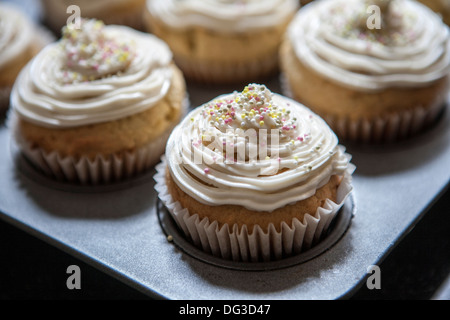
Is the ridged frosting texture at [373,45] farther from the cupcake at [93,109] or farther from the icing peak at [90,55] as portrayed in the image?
the icing peak at [90,55]

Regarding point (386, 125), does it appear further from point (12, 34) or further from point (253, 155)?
point (12, 34)

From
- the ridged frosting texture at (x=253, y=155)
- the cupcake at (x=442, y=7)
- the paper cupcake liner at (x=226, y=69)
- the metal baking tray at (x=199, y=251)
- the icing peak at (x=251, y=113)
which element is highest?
the cupcake at (x=442, y=7)

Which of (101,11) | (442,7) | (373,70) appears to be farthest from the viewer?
(101,11)

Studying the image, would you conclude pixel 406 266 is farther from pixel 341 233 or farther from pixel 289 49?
pixel 289 49

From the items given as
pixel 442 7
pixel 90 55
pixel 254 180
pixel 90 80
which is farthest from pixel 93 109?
pixel 442 7

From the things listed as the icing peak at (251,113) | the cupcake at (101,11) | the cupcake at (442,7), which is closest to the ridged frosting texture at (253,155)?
the icing peak at (251,113)

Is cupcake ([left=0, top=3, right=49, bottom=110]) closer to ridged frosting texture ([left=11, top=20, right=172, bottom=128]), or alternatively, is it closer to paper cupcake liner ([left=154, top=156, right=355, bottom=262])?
ridged frosting texture ([left=11, top=20, right=172, bottom=128])

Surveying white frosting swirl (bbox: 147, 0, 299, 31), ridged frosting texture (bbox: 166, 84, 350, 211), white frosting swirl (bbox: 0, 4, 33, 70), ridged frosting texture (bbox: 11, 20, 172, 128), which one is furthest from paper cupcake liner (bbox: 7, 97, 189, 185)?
white frosting swirl (bbox: 147, 0, 299, 31)
